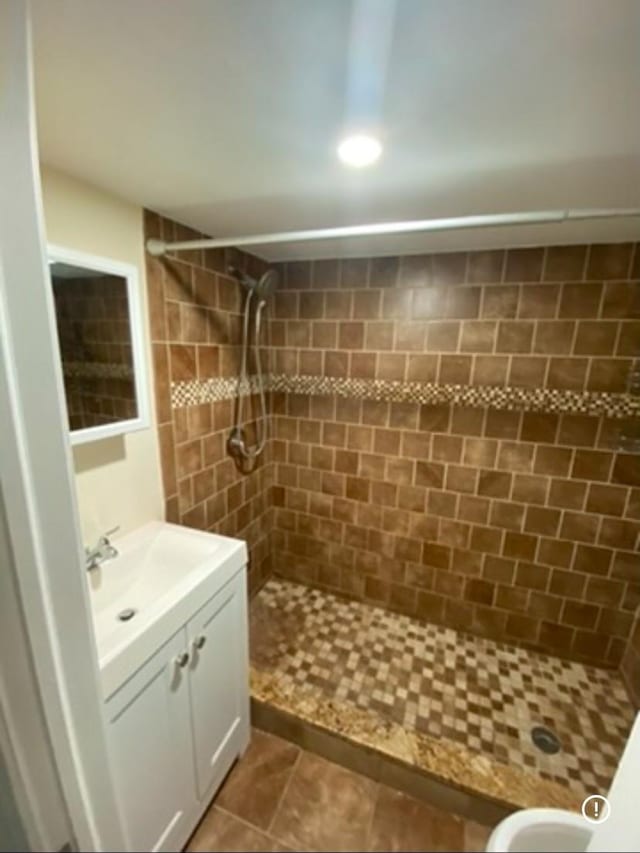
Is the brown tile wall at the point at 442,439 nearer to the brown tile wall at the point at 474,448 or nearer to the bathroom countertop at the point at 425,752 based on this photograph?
the brown tile wall at the point at 474,448

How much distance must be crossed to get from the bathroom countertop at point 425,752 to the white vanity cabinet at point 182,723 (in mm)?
242

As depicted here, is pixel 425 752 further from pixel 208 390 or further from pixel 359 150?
pixel 359 150

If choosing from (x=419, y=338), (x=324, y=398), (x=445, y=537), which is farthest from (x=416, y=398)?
(x=445, y=537)

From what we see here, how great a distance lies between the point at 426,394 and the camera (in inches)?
76.2

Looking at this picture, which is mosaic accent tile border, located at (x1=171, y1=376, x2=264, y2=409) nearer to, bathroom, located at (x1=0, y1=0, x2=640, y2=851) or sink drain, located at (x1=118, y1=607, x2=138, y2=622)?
bathroom, located at (x1=0, y1=0, x2=640, y2=851)

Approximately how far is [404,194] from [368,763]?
207 centimetres

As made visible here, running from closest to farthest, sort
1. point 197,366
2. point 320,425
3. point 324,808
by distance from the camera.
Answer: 1. point 324,808
2. point 197,366
3. point 320,425

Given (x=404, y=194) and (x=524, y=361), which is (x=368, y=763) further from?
(x=404, y=194)

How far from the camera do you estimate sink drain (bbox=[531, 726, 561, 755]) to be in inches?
58.0

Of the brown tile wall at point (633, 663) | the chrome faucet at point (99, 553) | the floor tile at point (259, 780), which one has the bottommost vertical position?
the floor tile at point (259, 780)

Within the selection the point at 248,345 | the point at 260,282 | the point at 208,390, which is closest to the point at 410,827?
the point at 208,390

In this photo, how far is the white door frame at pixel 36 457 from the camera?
0.34m

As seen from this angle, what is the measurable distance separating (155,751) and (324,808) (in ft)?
2.46

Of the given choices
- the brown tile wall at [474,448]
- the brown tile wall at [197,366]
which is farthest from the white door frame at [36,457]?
the brown tile wall at [474,448]
